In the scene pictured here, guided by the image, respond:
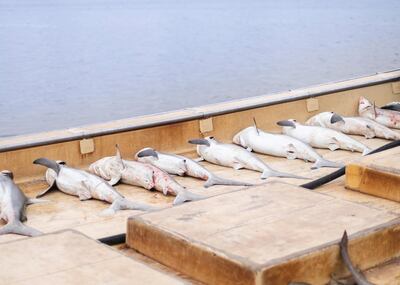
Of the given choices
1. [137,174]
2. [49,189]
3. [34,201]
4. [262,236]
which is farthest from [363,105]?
[262,236]

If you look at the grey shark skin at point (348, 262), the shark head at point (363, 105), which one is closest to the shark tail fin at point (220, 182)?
the grey shark skin at point (348, 262)

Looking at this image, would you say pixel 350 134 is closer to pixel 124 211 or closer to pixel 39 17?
pixel 124 211

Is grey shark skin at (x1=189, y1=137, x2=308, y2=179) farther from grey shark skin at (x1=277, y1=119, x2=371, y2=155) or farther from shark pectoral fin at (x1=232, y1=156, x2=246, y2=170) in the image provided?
grey shark skin at (x1=277, y1=119, x2=371, y2=155)

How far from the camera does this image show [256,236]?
4371 mm

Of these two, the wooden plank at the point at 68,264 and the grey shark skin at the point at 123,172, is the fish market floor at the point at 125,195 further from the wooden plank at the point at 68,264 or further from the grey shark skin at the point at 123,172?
the wooden plank at the point at 68,264

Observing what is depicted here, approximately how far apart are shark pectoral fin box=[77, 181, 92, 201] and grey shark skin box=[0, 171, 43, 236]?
34cm

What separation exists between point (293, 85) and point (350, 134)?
26.4 m

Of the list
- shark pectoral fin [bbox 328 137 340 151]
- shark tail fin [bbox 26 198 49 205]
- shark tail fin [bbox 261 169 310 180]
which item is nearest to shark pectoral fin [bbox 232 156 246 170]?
shark tail fin [bbox 261 169 310 180]

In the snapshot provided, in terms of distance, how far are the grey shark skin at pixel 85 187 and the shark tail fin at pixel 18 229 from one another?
0.63 metres

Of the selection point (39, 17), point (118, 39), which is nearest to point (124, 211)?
point (118, 39)

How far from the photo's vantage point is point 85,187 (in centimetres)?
673

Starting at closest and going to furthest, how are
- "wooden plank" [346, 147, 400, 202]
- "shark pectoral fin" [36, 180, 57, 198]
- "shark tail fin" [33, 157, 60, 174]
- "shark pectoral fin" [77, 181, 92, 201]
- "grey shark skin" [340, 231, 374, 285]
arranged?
"grey shark skin" [340, 231, 374, 285], "wooden plank" [346, 147, 400, 202], "shark pectoral fin" [77, 181, 92, 201], "shark pectoral fin" [36, 180, 57, 198], "shark tail fin" [33, 157, 60, 174]

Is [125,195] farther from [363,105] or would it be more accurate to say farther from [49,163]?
[363,105]

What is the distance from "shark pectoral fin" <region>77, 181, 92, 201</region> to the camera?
21.9 ft
